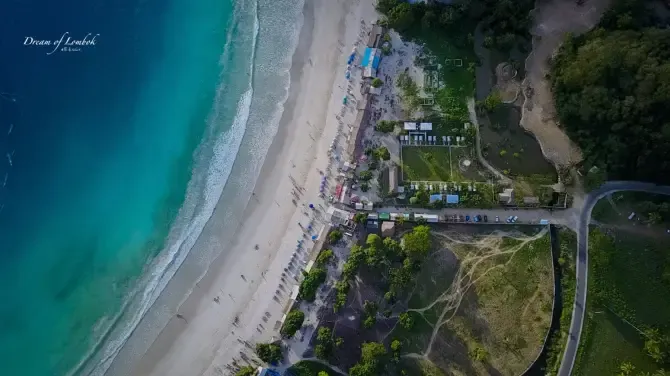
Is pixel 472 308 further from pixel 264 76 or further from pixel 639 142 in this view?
pixel 264 76

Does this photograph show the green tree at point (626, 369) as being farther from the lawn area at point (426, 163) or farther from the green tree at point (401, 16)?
the green tree at point (401, 16)

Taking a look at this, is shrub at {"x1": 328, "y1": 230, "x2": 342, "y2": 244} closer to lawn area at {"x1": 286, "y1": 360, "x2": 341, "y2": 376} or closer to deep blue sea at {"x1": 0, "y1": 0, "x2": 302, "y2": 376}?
lawn area at {"x1": 286, "y1": 360, "x2": 341, "y2": 376}

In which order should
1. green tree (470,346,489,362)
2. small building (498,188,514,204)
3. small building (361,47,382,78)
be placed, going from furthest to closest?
small building (361,47,382,78) < small building (498,188,514,204) < green tree (470,346,489,362)

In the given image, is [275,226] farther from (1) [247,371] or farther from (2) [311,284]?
(1) [247,371]

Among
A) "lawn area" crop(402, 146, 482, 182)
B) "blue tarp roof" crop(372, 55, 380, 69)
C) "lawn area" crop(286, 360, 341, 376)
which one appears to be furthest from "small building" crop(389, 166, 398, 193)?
"lawn area" crop(286, 360, 341, 376)

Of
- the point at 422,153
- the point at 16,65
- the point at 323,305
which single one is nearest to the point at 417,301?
the point at 323,305
